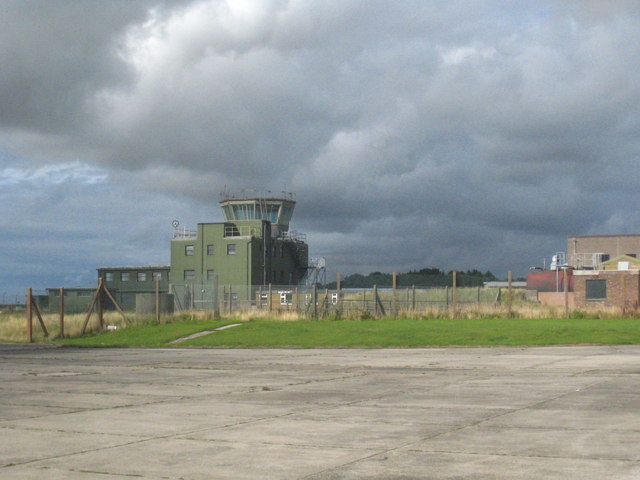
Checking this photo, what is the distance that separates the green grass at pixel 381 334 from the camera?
3049 centimetres

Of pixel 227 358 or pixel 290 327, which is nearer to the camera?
pixel 227 358

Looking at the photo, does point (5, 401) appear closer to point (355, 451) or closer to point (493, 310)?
point (355, 451)

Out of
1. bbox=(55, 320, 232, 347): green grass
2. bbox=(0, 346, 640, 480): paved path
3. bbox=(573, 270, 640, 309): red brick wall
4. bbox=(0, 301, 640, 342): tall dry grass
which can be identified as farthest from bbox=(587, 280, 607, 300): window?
bbox=(0, 346, 640, 480): paved path

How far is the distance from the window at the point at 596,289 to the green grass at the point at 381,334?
2292cm

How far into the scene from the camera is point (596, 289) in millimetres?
62812

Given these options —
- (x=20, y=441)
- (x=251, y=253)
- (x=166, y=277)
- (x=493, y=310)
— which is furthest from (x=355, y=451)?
(x=166, y=277)

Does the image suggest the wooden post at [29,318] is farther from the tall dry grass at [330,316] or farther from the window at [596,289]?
the window at [596,289]

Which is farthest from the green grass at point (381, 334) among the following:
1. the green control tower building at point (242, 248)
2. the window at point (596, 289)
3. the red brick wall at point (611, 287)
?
the green control tower building at point (242, 248)

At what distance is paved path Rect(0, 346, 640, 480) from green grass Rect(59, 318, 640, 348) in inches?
336

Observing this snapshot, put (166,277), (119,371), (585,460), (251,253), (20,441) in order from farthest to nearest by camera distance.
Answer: (166,277), (251,253), (119,371), (20,441), (585,460)

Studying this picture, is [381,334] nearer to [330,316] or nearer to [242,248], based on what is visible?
[330,316]

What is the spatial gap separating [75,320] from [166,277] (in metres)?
61.6

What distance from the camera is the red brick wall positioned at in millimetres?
59469

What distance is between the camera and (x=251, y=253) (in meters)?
92.2
